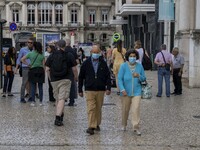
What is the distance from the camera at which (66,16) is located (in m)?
101

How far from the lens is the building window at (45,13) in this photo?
Answer: 100188mm

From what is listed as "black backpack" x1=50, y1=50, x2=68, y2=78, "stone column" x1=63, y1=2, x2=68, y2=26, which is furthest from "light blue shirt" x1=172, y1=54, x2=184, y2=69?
"stone column" x1=63, y1=2, x2=68, y2=26

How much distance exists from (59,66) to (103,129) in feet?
5.32

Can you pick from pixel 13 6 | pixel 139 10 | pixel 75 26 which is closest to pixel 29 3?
pixel 13 6

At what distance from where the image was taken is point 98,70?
988 cm

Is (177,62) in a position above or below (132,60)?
below

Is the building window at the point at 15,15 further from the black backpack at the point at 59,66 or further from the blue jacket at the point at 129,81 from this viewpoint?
the blue jacket at the point at 129,81

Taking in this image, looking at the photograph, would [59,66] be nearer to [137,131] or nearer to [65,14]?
[137,131]

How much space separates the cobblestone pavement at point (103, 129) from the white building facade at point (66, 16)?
84.6 metres

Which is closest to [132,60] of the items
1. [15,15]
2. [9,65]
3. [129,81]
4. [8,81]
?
[129,81]

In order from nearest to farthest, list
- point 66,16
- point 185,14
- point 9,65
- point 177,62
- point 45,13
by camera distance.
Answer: point 9,65
point 177,62
point 185,14
point 45,13
point 66,16

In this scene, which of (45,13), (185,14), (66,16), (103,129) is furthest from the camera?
(66,16)

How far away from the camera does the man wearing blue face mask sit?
32.2ft

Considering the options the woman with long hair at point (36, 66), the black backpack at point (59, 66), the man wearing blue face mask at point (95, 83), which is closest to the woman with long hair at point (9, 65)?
the woman with long hair at point (36, 66)
